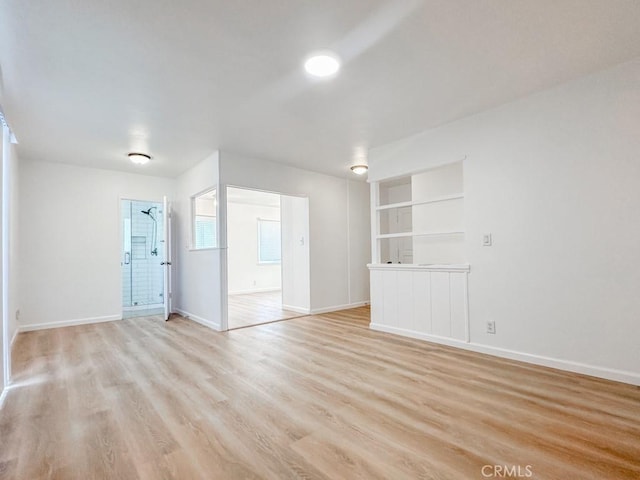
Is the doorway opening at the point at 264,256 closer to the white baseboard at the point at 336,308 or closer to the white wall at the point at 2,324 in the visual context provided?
the white baseboard at the point at 336,308

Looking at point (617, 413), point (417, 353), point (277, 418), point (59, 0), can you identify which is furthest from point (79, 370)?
point (617, 413)

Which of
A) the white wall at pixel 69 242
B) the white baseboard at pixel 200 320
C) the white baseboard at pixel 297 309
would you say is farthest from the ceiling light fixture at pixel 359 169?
the white wall at pixel 69 242

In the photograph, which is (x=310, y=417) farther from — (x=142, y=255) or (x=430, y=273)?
(x=142, y=255)

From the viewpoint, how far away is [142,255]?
23.4 ft

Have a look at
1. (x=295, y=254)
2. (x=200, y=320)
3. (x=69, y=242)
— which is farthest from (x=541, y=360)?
(x=69, y=242)

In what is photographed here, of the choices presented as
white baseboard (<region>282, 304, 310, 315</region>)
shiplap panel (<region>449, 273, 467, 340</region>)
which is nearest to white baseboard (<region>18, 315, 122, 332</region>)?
white baseboard (<region>282, 304, 310, 315</region>)

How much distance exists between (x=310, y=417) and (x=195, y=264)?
369cm

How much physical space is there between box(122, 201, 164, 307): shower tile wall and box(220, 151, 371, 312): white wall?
3.37m

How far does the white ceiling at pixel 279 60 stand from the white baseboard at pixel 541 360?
2.31 meters

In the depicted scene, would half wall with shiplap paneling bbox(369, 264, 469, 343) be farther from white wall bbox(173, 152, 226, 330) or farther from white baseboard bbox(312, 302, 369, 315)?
white wall bbox(173, 152, 226, 330)

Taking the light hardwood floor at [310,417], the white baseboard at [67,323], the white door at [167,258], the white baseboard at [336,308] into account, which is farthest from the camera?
the white baseboard at [336,308]

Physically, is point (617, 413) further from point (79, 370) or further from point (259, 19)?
point (79, 370)

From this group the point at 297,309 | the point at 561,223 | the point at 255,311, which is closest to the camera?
the point at 561,223

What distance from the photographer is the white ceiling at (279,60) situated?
6.02 feet
